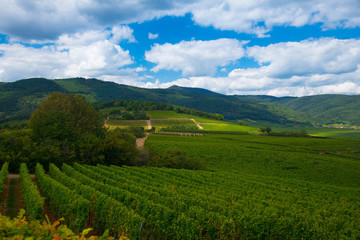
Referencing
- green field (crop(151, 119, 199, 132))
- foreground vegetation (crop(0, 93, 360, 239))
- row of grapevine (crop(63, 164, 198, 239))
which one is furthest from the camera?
green field (crop(151, 119, 199, 132))

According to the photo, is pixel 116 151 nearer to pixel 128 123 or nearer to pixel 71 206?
pixel 71 206

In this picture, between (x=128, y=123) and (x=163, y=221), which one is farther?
(x=128, y=123)

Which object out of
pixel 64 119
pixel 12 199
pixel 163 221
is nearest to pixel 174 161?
pixel 64 119

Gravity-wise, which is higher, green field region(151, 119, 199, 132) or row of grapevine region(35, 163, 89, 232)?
row of grapevine region(35, 163, 89, 232)

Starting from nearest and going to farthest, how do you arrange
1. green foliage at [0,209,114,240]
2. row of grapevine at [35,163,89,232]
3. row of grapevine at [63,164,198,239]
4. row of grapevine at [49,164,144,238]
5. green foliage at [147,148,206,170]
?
green foliage at [0,209,114,240] < row of grapevine at [63,164,198,239] < row of grapevine at [49,164,144,238] < row of grapevine at [35,163,89,232] < green foliage at [147,148,206,170]

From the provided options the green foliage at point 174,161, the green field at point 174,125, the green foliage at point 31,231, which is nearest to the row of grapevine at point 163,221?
the green foliage at point 31,231

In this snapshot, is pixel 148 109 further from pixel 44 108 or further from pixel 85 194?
pixel 85 194

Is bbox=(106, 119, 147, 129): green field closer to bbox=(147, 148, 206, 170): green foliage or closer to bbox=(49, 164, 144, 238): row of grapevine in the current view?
bbox=(147, 148, 206, 170): green foliage

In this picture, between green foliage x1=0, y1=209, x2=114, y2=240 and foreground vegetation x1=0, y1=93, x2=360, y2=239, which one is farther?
foreground vegetation x1=0, y1=93, x2=360, y2=239

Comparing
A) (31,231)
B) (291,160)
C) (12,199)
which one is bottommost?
(291,160)

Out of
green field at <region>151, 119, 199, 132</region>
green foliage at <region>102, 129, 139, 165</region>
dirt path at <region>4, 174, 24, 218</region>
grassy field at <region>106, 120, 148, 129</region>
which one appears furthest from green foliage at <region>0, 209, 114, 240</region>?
grassy field at <region>106, 120, 148, 129</region>

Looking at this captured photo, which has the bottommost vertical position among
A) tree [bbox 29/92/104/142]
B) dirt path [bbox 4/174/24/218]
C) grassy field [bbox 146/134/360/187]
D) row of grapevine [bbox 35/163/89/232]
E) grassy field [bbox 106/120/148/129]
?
grassy field [bbox 146/134/360/187]

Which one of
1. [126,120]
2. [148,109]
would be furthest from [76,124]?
[148,109]

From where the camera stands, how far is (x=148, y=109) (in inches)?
6777
